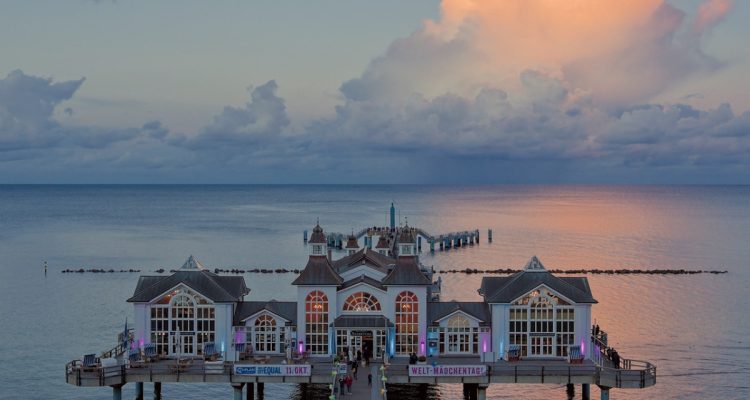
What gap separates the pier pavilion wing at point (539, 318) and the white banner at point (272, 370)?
40.3ft

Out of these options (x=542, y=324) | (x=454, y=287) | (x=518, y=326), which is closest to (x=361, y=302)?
(x=518, y=326)

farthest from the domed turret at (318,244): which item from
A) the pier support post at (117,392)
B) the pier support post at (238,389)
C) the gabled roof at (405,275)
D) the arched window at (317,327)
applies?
the pier support post at (117,392)

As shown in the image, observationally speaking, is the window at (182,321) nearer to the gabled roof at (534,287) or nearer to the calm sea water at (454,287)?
the calm sea water at (454,287)

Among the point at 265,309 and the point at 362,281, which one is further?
the point at 362,281

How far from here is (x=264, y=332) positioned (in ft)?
176

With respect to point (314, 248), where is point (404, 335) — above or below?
below

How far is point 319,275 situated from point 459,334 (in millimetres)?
9434

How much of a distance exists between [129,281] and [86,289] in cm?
712

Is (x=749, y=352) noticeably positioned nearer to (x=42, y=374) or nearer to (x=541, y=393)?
(x=541, y=393)

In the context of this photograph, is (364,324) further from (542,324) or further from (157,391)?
(157,391)

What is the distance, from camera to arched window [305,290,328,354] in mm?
53531

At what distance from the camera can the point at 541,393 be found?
56.4 m

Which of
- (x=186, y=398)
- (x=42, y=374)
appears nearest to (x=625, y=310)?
(x=186, y=398)

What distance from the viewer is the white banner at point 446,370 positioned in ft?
157
